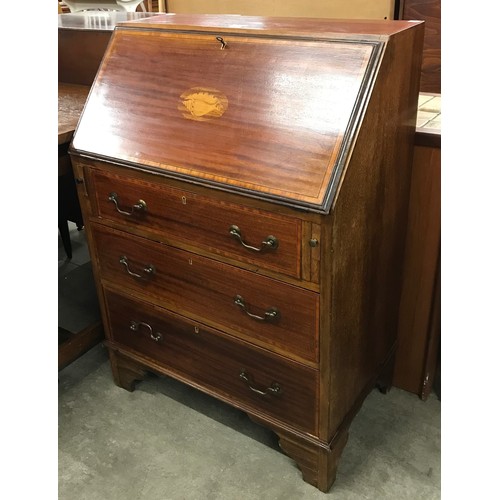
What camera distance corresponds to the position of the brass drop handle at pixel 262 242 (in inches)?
51.7

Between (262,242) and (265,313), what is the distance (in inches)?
8.1

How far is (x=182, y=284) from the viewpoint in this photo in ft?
5.27

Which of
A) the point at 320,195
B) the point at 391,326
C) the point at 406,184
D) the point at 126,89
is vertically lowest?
the point at 391,326

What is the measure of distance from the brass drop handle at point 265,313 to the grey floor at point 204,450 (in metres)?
0.55

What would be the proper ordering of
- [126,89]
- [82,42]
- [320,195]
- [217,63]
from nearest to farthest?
[320,195] → [217,63] → [126,89] → [82,42]

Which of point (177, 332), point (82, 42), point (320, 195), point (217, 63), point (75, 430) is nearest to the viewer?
point (320, 195)

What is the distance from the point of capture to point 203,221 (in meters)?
1.45

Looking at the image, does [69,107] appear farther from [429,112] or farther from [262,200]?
[429,112]

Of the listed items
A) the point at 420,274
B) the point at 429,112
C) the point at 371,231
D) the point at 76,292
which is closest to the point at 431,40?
the point at 429,112

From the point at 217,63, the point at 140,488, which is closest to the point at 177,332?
the point at 140,488

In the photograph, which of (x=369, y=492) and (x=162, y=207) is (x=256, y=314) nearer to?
(x=162, y=207)

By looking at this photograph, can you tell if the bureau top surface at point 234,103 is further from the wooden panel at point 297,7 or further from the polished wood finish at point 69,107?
the wooden panel at point 297,7

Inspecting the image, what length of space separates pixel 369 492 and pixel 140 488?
26.5 inches

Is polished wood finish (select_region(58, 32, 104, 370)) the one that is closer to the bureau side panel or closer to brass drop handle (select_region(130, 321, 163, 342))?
brass drop handle (select_region(130, 321, 163, 342))
